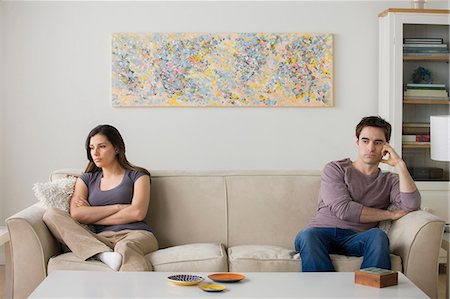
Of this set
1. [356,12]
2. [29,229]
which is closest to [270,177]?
[29,229]

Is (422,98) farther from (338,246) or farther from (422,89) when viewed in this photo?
(338,246)

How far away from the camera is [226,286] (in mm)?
2600

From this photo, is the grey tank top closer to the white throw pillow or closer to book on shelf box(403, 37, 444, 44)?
the white throw pillow

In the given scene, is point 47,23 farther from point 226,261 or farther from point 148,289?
point 148,289

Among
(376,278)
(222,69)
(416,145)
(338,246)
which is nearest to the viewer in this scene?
(376,278)

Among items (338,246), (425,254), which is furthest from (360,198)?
(425,254)

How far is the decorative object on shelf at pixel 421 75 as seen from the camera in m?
5.01

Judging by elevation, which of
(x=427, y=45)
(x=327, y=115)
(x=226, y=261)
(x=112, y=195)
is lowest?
(x=226, y=261)

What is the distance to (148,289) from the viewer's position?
255 centimetres

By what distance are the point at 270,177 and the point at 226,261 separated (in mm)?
665

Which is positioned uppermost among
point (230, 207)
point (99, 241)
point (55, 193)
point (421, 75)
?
point (421, 75)

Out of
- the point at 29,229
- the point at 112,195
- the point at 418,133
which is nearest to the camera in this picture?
the point at 29,229

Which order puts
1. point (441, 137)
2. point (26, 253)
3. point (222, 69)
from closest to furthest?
Answer: point (26, 253) → point (441, 137) → point (222, 69)

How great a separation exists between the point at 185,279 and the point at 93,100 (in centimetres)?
279
